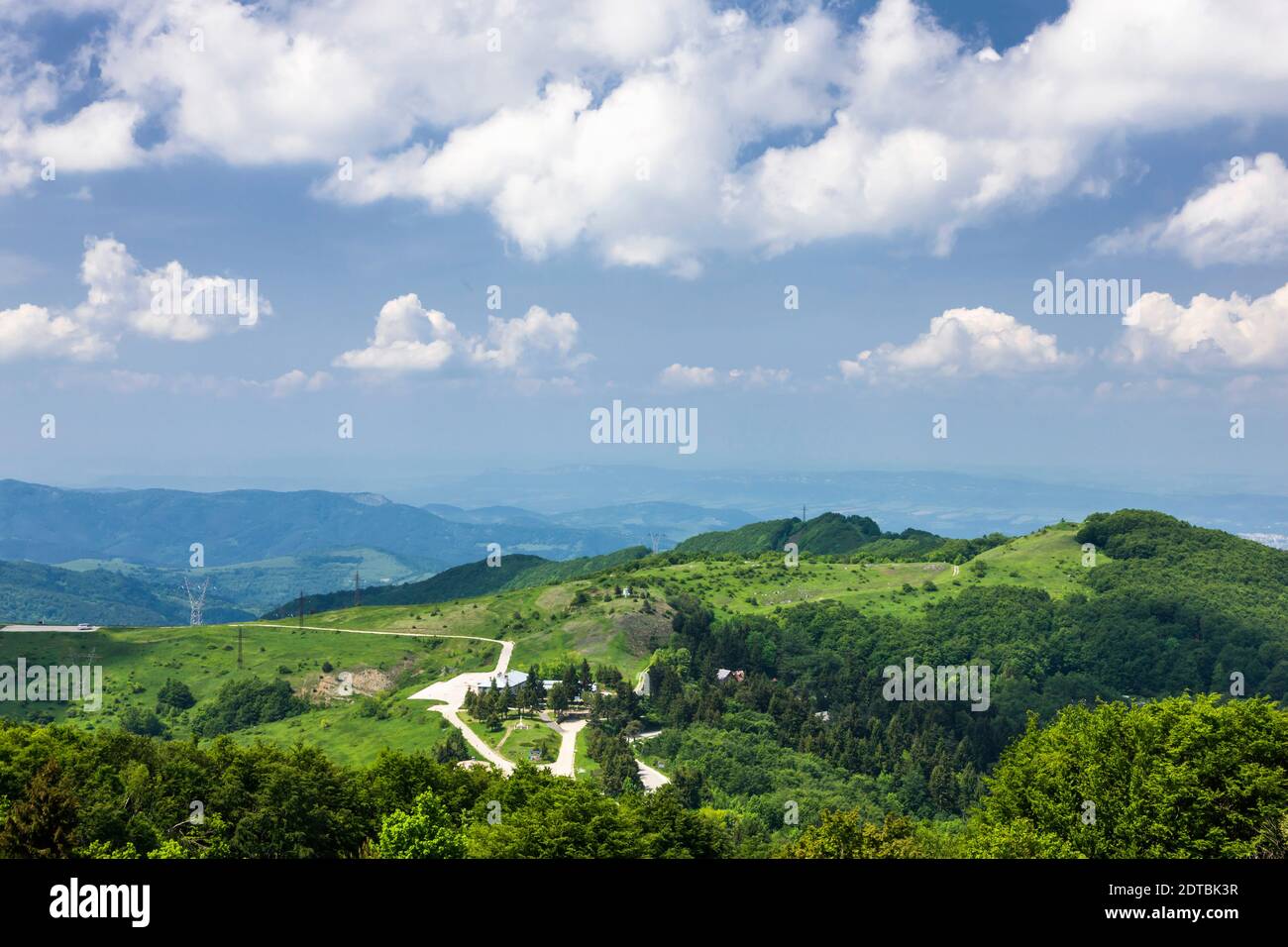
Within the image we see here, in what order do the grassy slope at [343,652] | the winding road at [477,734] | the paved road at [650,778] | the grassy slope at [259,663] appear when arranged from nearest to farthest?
the paved road at [650,778] < the winding road at [477,734] < the grassy slope at [259,663] < the grassy slope at [343,652]

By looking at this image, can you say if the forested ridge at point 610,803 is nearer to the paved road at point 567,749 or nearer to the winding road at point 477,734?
the paved road at point 567,749

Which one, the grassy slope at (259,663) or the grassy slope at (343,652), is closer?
the grassy slope at (259,663)

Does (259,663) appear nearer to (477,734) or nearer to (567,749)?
(477,734)

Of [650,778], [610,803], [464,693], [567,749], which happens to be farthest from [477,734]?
[610,803]

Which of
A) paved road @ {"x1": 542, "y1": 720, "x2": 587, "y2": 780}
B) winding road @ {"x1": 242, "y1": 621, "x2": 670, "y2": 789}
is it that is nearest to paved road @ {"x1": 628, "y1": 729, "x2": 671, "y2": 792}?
winding road @ {"x1": 242, "y1": 621, "x2": 670, "y2": 789}

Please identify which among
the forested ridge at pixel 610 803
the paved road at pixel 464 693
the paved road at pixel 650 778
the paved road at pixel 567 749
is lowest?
the paved road at pixel 650 778

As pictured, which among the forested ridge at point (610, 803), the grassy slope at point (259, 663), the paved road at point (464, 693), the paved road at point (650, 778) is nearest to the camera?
the forested ridge at point (610, 803)

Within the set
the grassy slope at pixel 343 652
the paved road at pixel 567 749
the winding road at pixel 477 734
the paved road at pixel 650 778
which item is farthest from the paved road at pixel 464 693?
the paved road at pixel 650 778

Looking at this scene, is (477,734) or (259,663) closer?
(477,734)

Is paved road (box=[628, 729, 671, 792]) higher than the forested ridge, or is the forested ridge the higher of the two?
the forested ridge

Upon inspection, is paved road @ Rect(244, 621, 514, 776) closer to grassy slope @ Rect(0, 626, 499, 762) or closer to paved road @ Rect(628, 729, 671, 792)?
grassy slope @ Rect(0, 626, 499, 762)
